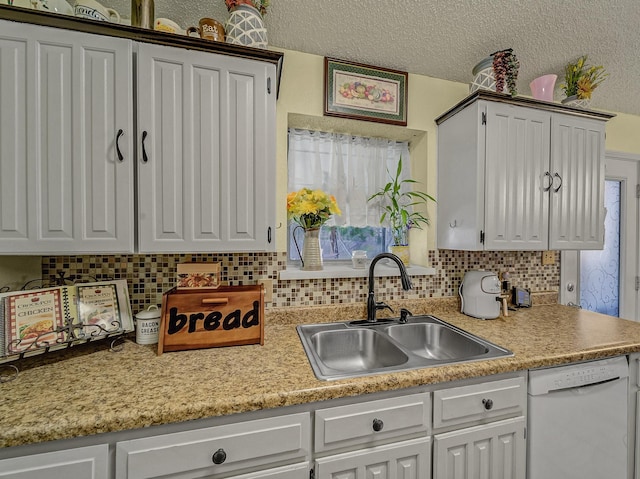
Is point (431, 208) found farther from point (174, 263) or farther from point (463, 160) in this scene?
point (174, 263)

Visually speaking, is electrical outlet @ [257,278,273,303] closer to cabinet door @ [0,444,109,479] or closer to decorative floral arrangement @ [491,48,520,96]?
cabinet door @ [0,444,109,479]

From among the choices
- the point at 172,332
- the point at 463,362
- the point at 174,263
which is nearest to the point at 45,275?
the point at 174,263

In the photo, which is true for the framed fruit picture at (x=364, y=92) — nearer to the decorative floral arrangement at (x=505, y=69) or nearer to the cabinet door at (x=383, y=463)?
the decorative floral arrangement at (x=505, y=69)

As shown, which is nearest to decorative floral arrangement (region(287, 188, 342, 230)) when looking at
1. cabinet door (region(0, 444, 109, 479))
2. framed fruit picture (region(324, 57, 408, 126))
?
framed fruit picture (region(324, 57, 408, 126))

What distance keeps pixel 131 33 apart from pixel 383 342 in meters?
1.62

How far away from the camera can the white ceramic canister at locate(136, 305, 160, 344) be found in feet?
3.82

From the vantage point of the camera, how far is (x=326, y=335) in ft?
4.58

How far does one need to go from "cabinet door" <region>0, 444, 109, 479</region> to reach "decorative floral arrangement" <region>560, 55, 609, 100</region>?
2676 mm

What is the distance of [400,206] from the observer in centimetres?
187

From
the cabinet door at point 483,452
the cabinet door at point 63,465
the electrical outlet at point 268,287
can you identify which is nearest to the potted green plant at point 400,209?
the electrical outlet at point 268,287

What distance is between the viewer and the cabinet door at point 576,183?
1.57 m

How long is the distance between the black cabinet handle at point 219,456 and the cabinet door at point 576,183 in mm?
1849

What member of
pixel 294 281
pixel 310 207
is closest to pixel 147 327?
pixel 294 281

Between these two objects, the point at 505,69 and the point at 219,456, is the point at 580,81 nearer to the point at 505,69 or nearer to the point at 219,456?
the point at 505,69
